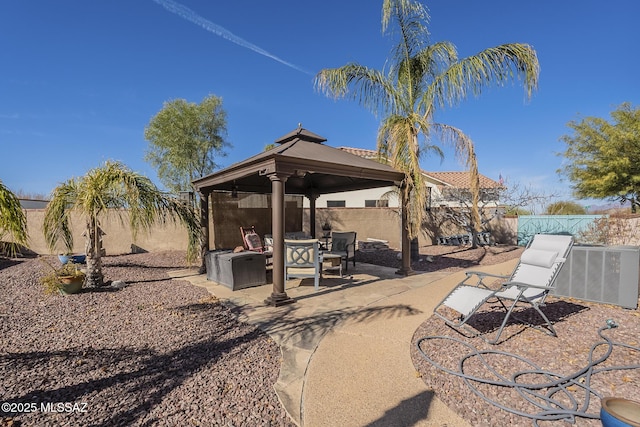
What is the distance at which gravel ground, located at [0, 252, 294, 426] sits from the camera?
2.12 meters

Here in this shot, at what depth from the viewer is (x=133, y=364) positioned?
9.17ft

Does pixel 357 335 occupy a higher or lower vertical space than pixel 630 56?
lower

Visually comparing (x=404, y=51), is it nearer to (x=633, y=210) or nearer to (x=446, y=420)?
(x=446, y=420)

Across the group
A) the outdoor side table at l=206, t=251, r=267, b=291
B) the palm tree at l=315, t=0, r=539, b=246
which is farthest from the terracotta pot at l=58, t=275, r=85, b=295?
the palm tree at l=315, t=0, r=539, b=246

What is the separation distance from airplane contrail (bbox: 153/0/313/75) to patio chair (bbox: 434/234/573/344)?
8.28m

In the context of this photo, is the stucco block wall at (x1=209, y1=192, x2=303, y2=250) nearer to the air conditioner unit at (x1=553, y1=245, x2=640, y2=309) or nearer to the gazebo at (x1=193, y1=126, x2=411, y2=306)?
the gazebo at (x1=193, y1=126, x2=411, y2=306)

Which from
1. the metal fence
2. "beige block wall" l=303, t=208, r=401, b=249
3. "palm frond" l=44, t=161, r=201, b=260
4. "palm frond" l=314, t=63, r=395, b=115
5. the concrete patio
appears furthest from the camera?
"beige block wall" l=303, t=208, r=401, b=249

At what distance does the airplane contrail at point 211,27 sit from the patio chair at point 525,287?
8.28 meters

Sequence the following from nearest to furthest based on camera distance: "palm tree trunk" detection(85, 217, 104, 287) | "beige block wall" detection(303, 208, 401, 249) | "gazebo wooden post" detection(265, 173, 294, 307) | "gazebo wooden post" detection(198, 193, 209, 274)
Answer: "gazebo wooden post" detection(265, 173, 294, 307) → "palm tree trunk" detection(85, 217, 104, 287) → "gazebo wooden post" detection(198, 193, 209, 274) → "beige block wall" detection(303, 208, 401, 249)

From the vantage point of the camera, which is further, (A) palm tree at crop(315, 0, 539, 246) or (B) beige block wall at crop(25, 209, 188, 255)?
(B) beige block wall at crop(25, 209, 188, 255)

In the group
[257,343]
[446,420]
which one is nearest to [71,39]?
[257,343]

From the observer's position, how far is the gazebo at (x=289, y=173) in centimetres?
489

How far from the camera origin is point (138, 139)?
53.4ft

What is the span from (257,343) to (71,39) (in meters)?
9.68
